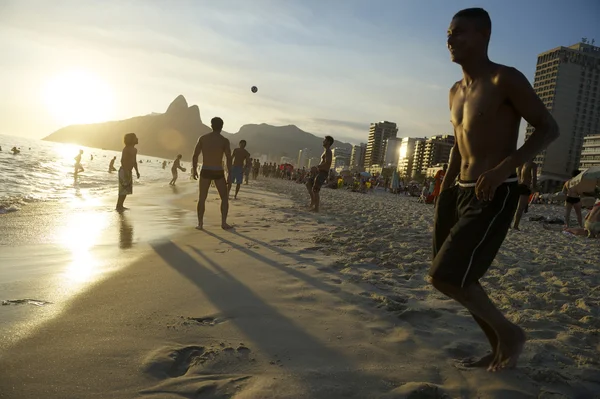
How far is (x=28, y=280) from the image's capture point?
283 centimetres

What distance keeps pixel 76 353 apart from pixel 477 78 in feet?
7.83

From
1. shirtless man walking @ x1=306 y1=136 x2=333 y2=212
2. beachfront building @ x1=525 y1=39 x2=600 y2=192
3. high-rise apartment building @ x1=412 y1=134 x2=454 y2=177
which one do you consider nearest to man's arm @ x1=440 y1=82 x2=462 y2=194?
shirtless man walking @ x1=306 y1=136 x2=333 y2=212

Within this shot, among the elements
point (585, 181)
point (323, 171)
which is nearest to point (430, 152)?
point (585, 181)

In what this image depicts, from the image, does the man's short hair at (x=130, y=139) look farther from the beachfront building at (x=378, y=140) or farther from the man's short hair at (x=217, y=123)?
the beachfront building at (x=378, y=140)

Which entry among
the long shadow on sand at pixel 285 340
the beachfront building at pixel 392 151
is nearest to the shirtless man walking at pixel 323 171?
the long shadow on sand at pixel 285 340

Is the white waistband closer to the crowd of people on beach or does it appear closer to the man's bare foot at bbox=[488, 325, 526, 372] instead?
the crowd of people on beach

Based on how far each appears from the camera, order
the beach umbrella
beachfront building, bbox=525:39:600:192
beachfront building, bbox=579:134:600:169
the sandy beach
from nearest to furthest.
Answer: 1. the sandy beach
2. the beach umbrella
3. beachfront building, bbox=579:134:600:169
4. beachfront building, bbox=525:39:600:192

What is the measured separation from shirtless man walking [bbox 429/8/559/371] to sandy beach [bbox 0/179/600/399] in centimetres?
32

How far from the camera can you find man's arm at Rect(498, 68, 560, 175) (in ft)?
5.65

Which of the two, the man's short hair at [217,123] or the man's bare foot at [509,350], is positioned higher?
the man's short hair at [217,123]

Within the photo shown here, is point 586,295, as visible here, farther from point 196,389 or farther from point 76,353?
point 76,353

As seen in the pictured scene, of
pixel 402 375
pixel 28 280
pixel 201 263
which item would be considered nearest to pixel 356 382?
pixel 402 375

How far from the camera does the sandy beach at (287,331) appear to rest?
163 cm

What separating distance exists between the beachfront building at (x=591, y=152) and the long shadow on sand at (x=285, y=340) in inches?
4057
